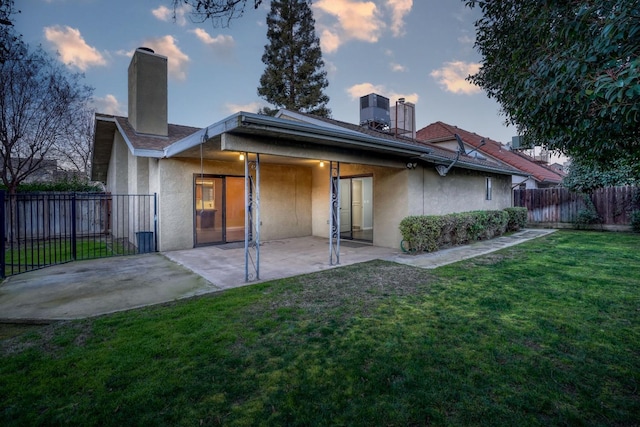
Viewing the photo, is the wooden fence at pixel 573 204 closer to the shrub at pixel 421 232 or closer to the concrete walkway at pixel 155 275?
the concrete walkway at pixel 155 275

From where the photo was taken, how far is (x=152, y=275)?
616cm

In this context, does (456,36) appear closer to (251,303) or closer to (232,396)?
(251,303)

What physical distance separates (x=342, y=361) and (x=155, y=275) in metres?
4.68

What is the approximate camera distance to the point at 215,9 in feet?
11.2

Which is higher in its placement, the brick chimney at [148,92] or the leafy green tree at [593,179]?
the brick chimney at [148,92]

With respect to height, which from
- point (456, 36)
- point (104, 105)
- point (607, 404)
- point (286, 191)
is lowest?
point (607, 404)

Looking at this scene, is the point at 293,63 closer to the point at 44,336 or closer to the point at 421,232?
the point at 421,232

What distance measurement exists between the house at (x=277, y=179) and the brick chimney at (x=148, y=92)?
31 mm

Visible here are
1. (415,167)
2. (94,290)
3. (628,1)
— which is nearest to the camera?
(628,1)

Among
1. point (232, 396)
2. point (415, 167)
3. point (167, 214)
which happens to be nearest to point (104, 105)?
point (167, 214)

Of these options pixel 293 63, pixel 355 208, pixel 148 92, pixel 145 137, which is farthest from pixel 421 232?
pixel 293 63

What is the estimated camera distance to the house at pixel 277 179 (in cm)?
738

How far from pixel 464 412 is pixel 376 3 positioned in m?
7.95

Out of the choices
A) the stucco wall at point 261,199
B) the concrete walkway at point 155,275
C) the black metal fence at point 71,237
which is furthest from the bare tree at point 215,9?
the stucco wall at point 261,199
